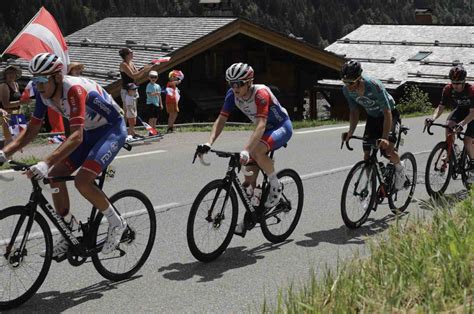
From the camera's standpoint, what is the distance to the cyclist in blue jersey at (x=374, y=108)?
7.41m

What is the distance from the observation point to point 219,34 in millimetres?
24938

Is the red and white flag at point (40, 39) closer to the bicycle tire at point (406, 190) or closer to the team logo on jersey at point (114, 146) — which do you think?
the bicycle tire at point (406, 190)

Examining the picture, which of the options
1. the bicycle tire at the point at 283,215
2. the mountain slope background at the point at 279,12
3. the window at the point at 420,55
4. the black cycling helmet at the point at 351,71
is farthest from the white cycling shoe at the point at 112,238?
the mountain slope background at the point at 279,12

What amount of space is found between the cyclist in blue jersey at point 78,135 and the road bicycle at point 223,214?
2.58 ft

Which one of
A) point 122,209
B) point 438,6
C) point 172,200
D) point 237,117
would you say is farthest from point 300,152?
point 438,6

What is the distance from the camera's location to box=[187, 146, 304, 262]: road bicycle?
645cm

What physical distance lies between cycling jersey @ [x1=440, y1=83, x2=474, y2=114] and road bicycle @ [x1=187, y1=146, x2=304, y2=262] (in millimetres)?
3104

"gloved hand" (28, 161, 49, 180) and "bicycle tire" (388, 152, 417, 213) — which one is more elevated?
"gloved hand" (28, 161, 49, 180)

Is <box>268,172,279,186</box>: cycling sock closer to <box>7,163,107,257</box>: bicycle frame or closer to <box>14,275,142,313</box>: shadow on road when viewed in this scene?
<box>7,163,107,257</box>: bicycle frame

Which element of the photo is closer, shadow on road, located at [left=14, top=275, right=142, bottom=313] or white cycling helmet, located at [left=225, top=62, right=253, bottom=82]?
shadow on road, located at [left=14, top=275, right=142, bottom=313]

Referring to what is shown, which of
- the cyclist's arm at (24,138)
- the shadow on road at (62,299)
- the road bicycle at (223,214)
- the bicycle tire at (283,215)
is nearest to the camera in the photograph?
the shadow on road at (62,299)

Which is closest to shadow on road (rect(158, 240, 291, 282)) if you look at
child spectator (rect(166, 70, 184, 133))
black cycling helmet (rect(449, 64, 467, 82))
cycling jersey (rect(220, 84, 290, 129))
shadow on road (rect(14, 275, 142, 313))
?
shadow on road (rect(14, 275, 142, 313))

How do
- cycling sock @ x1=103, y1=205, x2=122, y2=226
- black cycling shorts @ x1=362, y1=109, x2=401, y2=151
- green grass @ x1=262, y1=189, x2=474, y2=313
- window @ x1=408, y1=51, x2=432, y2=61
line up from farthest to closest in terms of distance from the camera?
window @ x1=408, y1=51, x2=432, y2=61, black cycling shorts @ x1=362, y1=109, x2=401, y2=151, cycling sock @ x1=103, y1=205, x2=122, y2=226, green grass @ x1=262, y1=189, x2=474, y2=313

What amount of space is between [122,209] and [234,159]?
3.80ft
